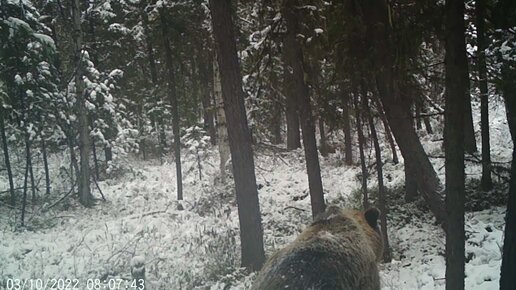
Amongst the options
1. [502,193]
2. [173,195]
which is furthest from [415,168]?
[173,195]

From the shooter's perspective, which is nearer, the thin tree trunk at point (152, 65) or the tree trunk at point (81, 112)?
the tree trunk at point (81, 112)

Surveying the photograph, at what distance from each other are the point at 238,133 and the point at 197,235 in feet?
13.9

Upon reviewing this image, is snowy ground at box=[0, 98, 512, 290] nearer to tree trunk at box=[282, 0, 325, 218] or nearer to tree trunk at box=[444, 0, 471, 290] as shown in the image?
tree trunk at box=[282, 0, 325, 218]

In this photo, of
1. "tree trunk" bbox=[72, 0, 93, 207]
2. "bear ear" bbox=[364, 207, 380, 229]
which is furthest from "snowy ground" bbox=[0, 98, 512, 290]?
"bear ear" bbox=[364, 207, 380, 229]

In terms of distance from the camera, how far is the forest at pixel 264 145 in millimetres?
6953

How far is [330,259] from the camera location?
3.37 m

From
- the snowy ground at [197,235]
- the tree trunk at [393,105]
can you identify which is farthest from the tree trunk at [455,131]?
the snowy ground at [197,235]

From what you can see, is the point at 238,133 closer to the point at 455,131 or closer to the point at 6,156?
the point at 455,131

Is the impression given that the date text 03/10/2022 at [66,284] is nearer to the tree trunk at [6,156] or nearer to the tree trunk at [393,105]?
the tree trunk at [393,105]

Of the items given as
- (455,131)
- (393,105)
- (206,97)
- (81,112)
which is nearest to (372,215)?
(455,131)

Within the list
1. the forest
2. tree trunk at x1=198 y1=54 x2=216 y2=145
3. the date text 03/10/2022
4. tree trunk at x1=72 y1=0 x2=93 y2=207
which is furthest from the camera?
tree trunk at x1=198 y1=54 x2=216 y2=145

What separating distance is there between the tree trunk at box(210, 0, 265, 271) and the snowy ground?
2.12 feet

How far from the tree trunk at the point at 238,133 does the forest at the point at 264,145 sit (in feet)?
0.10

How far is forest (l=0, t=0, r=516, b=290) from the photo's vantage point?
6953mm
